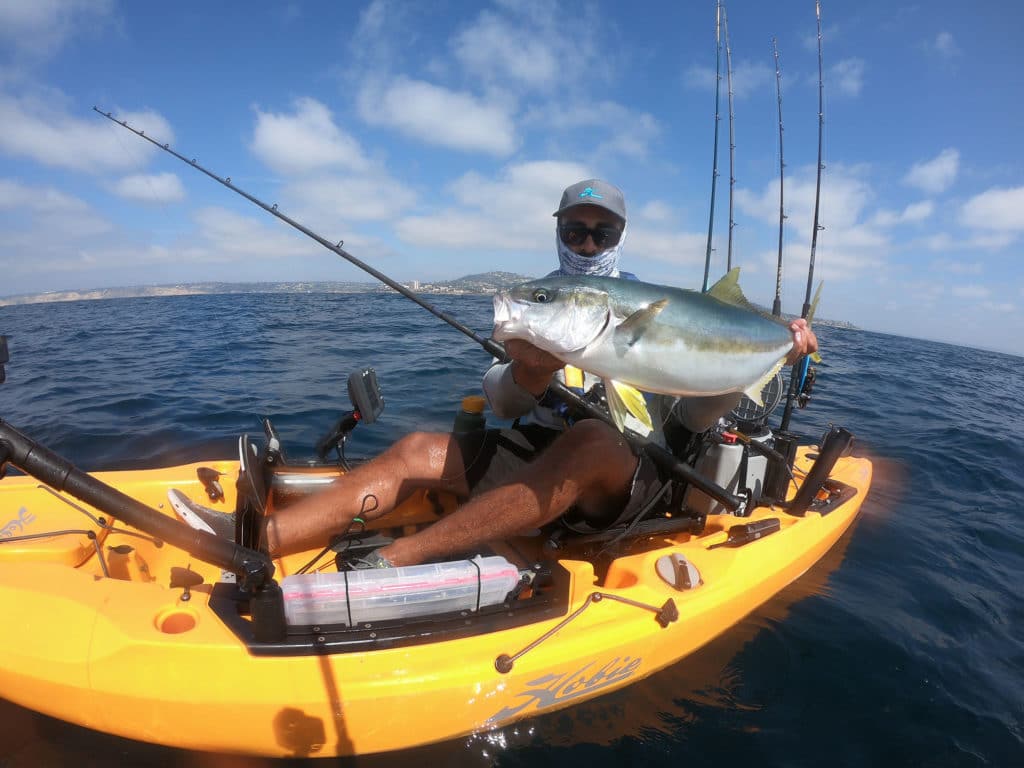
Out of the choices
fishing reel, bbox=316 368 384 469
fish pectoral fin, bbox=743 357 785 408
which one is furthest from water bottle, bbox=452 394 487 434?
fish pectoral fin, bbox=743 357 785 408

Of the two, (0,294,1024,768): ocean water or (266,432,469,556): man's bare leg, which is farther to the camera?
(266,432,469,556): man's bare leg

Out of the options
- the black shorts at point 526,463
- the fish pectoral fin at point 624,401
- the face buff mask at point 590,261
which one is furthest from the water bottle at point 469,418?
the fish pectoral fin at point 624,401

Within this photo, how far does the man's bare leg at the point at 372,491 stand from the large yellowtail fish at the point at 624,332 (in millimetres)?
1512

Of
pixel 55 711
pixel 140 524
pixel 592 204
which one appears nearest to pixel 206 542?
pixel 140 524

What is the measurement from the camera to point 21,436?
1.74 m

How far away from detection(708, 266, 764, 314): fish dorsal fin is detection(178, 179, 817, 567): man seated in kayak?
0.50m

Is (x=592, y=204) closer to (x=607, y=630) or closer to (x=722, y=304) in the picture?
(x=722, y=304)

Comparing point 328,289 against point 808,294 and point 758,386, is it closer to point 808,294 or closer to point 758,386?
point 808,294

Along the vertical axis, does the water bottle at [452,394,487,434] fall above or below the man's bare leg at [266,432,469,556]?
above

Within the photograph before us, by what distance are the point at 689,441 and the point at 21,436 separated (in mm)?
3459

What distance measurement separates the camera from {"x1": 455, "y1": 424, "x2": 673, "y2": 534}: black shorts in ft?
10.6

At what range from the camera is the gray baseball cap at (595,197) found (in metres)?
3.50

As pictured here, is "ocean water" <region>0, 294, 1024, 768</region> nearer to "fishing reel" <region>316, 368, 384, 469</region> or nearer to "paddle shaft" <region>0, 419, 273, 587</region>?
"paddle shaft" <region>0, 419, 273, 587</region>

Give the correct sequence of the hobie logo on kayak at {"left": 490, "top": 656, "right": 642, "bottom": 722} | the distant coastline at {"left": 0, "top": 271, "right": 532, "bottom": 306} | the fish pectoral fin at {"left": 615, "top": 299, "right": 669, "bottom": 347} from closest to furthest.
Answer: the fish pectoral fin at {"left": 615, "top": 299, "right": 669, "bottom": 347} < the hobie logo on kayak at {"left": 490, "top": 656, "right": 642, "bottom": 722} < the distant coastline at {"left": 0, "top": 271, "right": 532, "bottom": 306}
